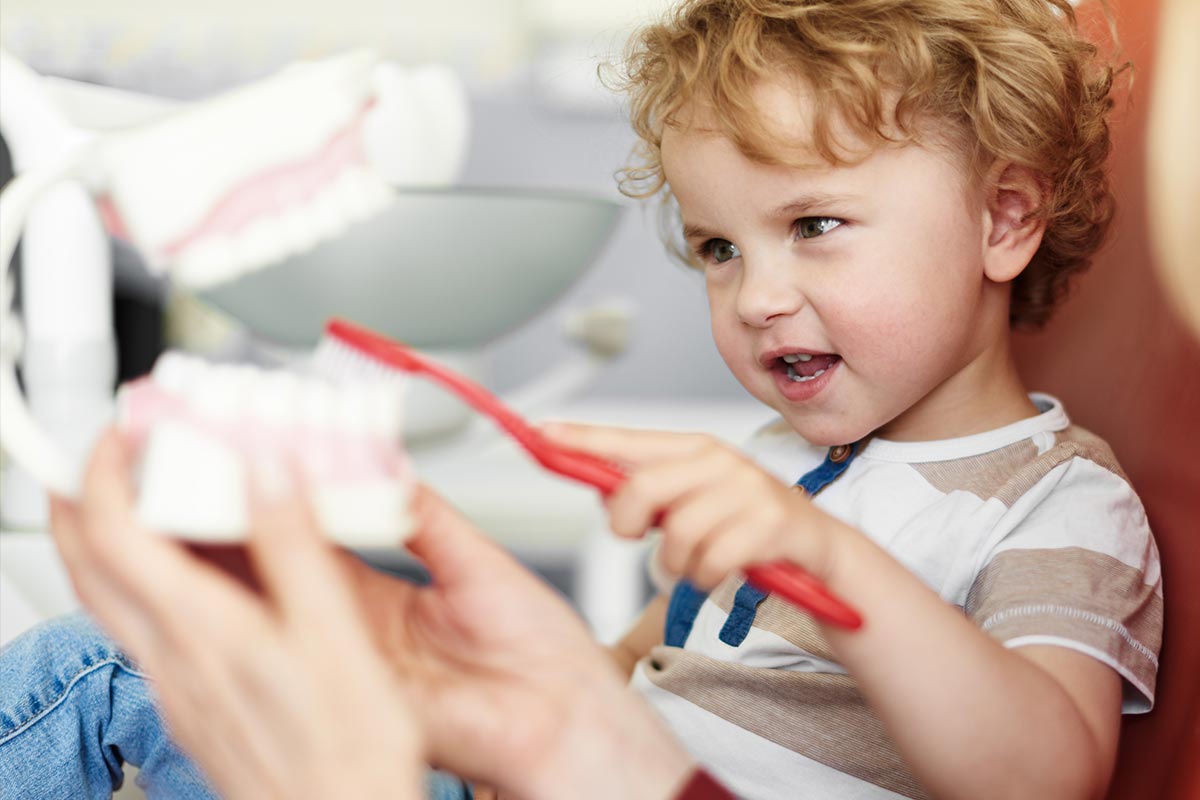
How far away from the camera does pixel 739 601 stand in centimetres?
64

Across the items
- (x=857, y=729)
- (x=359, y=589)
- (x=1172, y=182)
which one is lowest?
(x=857, y=729)

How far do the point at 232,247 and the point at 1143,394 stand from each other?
48 cm

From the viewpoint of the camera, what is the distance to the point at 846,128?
60 cm

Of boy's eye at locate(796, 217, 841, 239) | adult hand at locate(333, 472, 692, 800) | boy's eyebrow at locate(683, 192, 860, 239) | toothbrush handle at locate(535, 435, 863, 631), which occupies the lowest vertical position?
adult hand at locate(333, 472, 692, 800)

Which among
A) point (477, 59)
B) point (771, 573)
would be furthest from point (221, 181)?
point (477, 59)

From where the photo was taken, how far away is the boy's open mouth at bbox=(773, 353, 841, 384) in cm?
64

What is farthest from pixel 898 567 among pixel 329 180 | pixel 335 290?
pixel 335 290

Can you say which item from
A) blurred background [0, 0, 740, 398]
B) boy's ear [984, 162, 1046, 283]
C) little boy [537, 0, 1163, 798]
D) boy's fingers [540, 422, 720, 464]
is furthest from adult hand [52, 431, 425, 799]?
blurred background [0, 0, 740, 398]

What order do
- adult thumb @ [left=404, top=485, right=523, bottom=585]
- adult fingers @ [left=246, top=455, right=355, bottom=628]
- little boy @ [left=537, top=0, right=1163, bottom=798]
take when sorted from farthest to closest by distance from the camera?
little boy @ [left=537, top=0, right=1163, bottom=798] → adult thumb @ [left=404, top=485, right=523, bottom=585] → adult fingers @ [left=246, top=455, right=355, bottom=628]

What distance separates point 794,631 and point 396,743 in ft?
1.01

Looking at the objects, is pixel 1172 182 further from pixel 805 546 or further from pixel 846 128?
pixel 805 546

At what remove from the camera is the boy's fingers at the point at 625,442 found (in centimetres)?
42

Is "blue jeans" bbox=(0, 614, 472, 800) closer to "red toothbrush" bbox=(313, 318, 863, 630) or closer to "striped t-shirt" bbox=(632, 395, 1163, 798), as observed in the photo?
"striped t-shirt" bbox=(632, 395, 1163, 798)

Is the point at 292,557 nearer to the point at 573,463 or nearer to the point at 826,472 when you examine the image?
the point at 573,463
